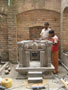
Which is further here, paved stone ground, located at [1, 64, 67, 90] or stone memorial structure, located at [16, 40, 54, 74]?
stone memorial structure, located at [16, 40, 54, 74]

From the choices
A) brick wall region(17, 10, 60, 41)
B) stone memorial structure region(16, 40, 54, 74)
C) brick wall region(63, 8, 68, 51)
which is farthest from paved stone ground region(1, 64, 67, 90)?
brick wall region(17, 10, 60, 41)

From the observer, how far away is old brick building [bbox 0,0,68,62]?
8031 mm

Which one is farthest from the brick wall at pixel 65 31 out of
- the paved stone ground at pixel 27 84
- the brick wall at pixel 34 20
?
the paved stone ground at pixel 27 84

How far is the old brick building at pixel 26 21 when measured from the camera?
8.03 meters

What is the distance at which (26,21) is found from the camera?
27.2ft

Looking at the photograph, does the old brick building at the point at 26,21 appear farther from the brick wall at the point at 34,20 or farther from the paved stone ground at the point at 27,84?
the paved stone ground at the point at 27,84

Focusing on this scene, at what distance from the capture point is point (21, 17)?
8.26 metres

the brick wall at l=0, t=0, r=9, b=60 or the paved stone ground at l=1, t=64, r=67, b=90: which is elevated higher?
the brick wall at l=0, t=0, r=9, b=60

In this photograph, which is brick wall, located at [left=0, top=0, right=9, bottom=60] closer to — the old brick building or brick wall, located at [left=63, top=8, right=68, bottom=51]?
the old brick building

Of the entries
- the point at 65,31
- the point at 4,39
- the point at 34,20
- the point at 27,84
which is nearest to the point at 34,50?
the point at 27,84

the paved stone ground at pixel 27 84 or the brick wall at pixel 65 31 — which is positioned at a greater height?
the brick wall at pixel 65 31

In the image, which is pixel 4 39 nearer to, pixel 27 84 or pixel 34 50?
pixel 34 50

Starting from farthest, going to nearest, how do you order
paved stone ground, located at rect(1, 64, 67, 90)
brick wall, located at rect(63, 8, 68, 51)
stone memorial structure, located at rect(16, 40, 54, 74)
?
brick wall, located at rect(63, 8, 68, 51) → stone memorial structure, located at rect(16, 40, 54, 74) → paved stone ground, located at rect(1, 64, 67, 90)

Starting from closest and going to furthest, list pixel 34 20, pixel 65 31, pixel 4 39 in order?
1. pixel 65 31
2. pixel 34 20
3. pixel 4 39
